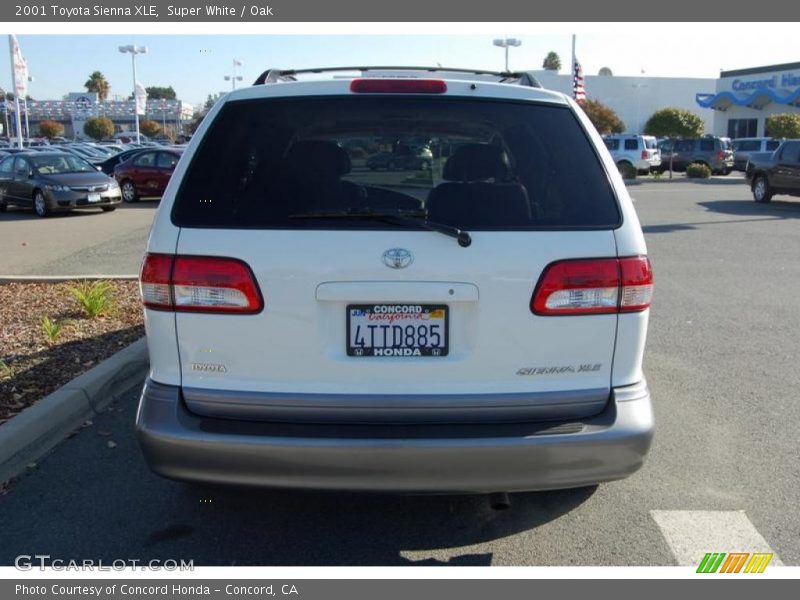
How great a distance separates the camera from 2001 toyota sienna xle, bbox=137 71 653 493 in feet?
9.77

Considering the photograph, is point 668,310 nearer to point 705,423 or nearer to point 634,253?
point 705,423

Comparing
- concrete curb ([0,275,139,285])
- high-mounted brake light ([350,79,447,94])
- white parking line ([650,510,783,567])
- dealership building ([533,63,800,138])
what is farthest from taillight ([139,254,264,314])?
dealership building ([533,63,800,138])

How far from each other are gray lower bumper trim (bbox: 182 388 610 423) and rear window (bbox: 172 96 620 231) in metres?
0.66

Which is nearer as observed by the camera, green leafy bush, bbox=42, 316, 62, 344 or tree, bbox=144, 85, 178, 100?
green leafy bush, bbox=42, 316, 62, 344

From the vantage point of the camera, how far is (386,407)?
3.04m

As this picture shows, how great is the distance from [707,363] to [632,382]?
11.2 feet

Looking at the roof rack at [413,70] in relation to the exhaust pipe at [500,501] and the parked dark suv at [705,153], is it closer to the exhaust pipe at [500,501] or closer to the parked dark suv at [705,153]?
the exhaust pipe at [500,501]

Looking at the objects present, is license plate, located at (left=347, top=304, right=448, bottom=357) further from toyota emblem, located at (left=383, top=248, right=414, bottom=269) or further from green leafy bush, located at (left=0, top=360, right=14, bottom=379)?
green leafy bush, located at (left=0, top=360, right=14, bottom=379)

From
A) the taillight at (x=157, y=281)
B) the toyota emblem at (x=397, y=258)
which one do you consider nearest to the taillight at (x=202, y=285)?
the taillight at (x=157, y=281)

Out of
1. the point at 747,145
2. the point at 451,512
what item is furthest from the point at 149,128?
the point at 451,512

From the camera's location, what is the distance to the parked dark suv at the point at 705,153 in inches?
1480

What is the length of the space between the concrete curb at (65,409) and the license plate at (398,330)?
95.0 inches

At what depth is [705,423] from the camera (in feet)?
16.4

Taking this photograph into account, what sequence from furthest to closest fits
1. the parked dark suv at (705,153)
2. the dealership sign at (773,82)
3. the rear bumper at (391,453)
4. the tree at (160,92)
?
the tree at (160,92) < the dealership sign at (773,82) < the parked dark suv at (705,153) < the rear bumper at (391,453)
